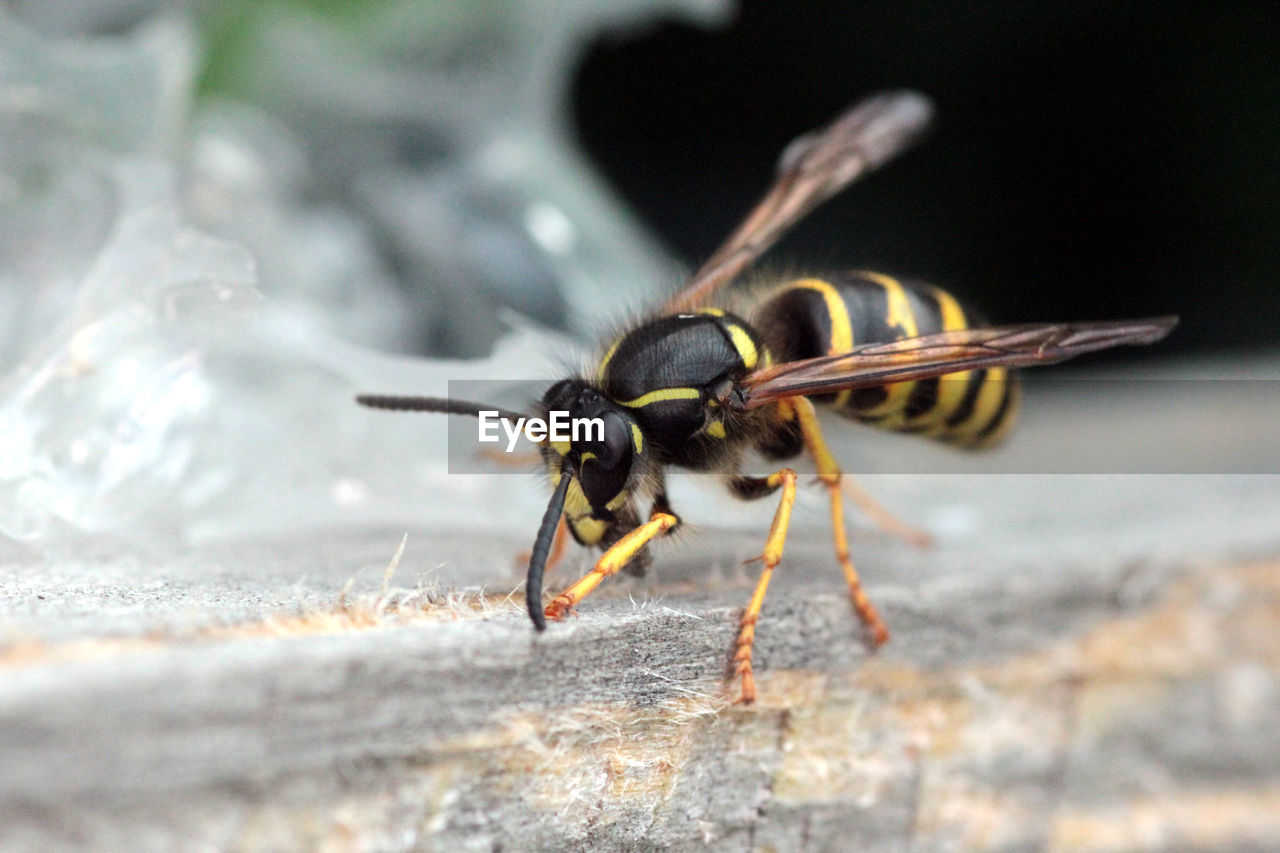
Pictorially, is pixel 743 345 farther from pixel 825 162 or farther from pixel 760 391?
pixel 825 162

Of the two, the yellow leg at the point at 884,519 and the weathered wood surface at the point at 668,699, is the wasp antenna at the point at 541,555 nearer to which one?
the weathered wood surface at the point at 668,699

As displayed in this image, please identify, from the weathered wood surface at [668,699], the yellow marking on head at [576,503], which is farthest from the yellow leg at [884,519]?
the yellow marking on head at [576,503]

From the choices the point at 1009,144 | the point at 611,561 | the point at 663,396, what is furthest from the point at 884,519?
the point at 1009,144

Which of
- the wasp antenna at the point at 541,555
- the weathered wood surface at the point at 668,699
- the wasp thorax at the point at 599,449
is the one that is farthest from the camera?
the wasp thorax at the point at 599,449

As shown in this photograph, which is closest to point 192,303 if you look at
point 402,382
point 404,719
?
point 402,382

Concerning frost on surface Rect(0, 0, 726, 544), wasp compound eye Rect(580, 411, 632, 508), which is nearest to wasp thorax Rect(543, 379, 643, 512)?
wasp compound eye Rect(580, 411, 632, 508)

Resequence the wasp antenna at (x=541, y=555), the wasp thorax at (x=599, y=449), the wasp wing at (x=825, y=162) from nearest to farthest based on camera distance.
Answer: the wasp antenna at (x=541, y=555) < the wasp thorax at (x=599, y=449) < the wasp wing at (x=825, y=162)

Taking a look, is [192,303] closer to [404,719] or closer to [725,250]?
[404,719]
